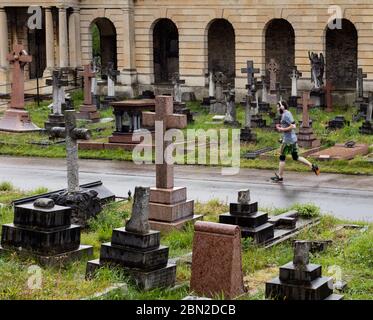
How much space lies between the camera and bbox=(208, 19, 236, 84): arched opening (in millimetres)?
40344

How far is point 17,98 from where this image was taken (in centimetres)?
2838

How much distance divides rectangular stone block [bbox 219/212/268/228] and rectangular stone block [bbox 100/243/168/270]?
8.09 feet

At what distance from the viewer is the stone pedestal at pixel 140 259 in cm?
1119

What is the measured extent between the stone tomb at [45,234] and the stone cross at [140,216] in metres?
1.28

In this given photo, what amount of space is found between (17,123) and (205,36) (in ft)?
39.5

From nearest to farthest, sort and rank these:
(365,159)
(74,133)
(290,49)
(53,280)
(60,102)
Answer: (53,280)
(74,133)
(365,159)
(60,102)
(290,49)

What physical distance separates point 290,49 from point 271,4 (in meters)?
3.21

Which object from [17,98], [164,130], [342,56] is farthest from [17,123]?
[342,56]

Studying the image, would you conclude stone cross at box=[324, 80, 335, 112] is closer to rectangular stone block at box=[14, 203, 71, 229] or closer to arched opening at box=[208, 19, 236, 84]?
arched opening at box=[208, 19, 236, 84]

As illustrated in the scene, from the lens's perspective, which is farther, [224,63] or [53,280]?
[224,63]

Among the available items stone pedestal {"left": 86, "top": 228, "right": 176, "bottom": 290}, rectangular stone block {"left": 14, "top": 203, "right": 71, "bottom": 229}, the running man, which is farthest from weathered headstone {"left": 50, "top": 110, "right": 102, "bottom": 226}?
the running man
